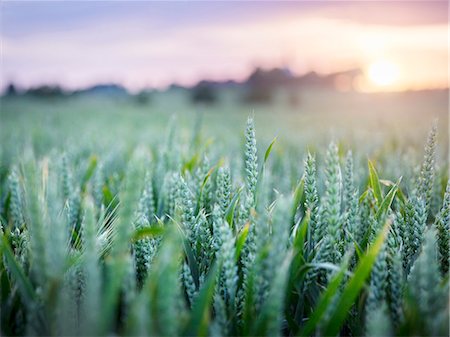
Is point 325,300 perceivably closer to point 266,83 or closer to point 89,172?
point 89,172

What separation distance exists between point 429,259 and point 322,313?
181mm

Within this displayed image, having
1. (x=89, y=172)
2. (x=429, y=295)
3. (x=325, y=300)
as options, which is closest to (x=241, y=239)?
(x=325, y=300)

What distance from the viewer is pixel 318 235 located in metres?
0.78

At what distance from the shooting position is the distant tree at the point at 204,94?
16984 millimetres

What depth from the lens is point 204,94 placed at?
56.3 feet

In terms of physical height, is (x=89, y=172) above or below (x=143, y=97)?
below

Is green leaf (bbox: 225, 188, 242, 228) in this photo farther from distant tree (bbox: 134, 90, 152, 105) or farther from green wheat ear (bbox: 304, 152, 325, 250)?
distant tree (bbox: 134, 90, 152, 105)

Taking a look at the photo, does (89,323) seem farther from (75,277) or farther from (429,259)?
(429,259)

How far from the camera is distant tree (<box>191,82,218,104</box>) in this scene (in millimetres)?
16984

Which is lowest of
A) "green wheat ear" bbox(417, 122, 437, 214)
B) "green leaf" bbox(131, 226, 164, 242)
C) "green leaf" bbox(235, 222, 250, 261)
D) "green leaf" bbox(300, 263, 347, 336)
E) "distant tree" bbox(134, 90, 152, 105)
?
"green leaf" bbox(300, 263, 347, 336)

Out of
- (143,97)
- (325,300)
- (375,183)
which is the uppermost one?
(143,97)

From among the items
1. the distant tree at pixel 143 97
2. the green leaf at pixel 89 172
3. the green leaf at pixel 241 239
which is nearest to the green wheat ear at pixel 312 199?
the green leaf at pixel 241 239

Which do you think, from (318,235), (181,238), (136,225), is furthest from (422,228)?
(136,225)

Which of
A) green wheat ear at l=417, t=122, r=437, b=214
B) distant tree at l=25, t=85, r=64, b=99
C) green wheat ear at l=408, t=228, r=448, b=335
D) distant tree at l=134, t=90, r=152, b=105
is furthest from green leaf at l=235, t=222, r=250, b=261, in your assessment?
distant tree at l=25, t=85, r=64, b=99
